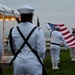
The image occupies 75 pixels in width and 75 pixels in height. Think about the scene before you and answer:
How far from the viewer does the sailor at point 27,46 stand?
577cm

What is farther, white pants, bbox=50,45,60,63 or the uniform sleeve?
white pants, bbox=50,45,60,63

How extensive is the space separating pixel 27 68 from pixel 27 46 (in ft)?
1.15

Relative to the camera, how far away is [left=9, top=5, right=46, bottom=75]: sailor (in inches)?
227

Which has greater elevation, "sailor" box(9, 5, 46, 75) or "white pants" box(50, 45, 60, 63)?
"sailor" box(9, 5, 46, 75)

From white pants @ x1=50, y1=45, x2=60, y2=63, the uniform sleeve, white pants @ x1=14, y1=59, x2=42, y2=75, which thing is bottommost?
white pants @ x1=50, y1=45, x2=60, y2=63

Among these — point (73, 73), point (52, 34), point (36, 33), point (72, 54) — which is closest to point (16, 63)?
point (36, 33)

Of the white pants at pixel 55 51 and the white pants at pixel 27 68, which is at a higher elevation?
the white pants at pixel 27 68

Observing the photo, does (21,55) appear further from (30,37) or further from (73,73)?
(73,73)

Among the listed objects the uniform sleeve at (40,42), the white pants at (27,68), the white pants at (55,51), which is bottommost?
the white pants at (55,51)

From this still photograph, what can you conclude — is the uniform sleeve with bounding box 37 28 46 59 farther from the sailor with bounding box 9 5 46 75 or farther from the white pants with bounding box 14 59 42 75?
the white pants with bounding box 14 59 42 75

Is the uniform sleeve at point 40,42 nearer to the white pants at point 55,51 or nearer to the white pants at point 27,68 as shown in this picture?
the white pants at point 27,68

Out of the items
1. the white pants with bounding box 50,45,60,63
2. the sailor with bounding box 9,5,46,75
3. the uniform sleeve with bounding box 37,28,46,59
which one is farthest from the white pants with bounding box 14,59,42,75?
the white pants with bounding box 50,45,60,63

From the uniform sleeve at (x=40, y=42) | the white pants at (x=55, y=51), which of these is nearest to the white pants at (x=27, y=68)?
the uniform sleeve at (x=40, y=42)

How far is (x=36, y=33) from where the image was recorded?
19.0ft
